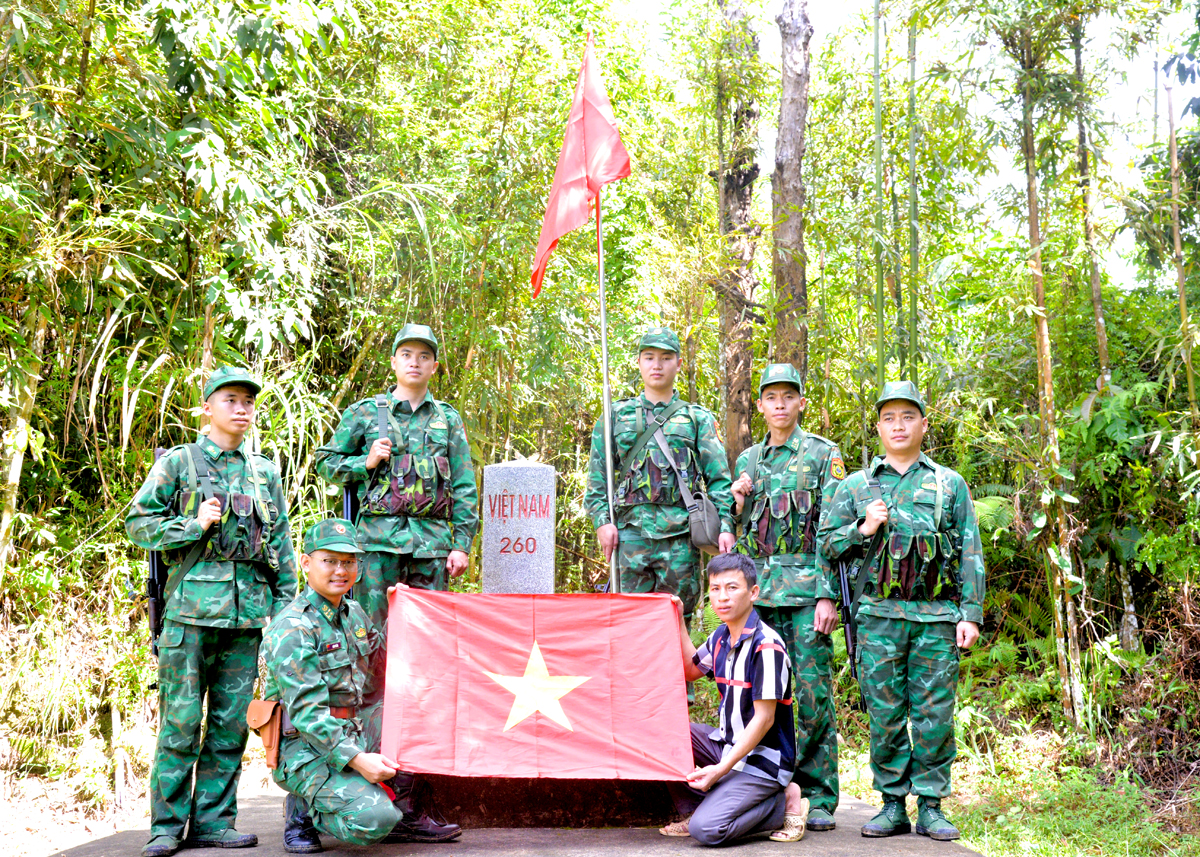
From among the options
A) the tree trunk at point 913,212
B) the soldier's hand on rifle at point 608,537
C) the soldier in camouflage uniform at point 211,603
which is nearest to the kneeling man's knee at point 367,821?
the soldier in camouflage uniform at point 211,603

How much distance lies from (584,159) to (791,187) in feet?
9.07

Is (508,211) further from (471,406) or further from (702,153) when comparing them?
(702,153)

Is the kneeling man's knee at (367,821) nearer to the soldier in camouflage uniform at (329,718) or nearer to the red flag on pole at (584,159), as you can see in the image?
Answer: the soldier in camouflage uniform at (329,718)

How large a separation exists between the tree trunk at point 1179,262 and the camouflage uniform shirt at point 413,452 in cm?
400

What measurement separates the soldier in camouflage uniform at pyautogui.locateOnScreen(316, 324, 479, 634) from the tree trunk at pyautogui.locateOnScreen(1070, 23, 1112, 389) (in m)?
4.13

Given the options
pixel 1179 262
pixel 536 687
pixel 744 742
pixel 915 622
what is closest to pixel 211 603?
pixel 536 687

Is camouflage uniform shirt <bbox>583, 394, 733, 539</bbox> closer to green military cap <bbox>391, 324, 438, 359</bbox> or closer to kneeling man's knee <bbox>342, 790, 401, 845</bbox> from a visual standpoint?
green military cap <bbox>391, 324, 438, 359</bbox>

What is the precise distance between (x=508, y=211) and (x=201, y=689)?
5261 mm

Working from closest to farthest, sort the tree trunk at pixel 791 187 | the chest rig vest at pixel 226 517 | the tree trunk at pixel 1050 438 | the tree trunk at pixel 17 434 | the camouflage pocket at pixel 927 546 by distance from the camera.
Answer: the chest rig vest at pixel 226 517, the camouflage pocket at pixel 927 546, the tree trunk at pixel 17 434, the tree trunk at pixel 1050 438, the tree trunk at pixel 791 187

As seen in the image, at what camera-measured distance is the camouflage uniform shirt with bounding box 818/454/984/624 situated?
4250mm

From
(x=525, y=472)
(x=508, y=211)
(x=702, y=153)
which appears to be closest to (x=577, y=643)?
(x=525, y=472)

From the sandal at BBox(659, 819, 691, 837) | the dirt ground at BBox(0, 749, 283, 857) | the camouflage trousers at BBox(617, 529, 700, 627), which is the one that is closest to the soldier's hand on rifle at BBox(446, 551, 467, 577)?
the camouflage trousers at BBox(617, 529, 700, 627)

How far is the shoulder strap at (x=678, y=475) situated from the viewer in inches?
193

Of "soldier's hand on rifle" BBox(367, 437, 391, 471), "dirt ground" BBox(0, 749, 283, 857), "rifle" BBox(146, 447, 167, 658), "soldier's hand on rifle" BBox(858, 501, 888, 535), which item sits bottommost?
"dirt ground" BBox(0, 749, 283, 857)
